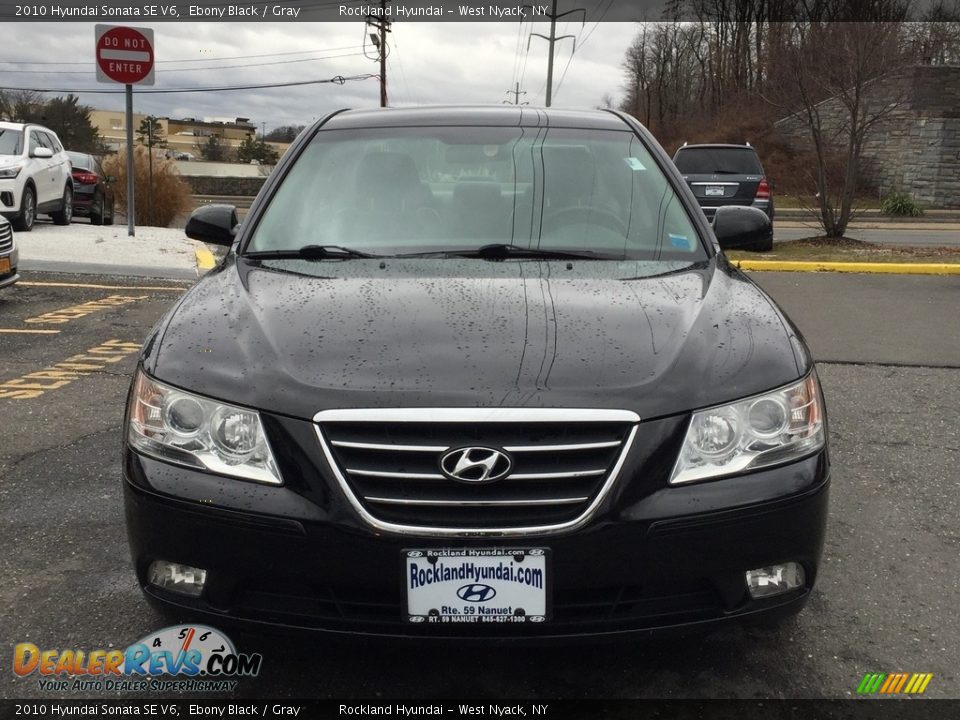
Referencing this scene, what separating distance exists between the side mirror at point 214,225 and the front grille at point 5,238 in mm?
5176

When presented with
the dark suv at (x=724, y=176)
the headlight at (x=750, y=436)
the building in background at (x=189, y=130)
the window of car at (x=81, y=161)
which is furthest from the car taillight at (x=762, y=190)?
the building in background at (x=189, y=130)

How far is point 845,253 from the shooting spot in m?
12.9

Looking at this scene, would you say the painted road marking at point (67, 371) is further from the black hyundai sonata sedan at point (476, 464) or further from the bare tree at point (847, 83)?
the bare tree at point (847, 83)

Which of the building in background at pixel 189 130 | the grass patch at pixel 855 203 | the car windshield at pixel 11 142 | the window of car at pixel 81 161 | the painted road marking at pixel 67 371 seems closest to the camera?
the painted road marking at pixel 67 371

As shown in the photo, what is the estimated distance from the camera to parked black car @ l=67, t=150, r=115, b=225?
18.0m

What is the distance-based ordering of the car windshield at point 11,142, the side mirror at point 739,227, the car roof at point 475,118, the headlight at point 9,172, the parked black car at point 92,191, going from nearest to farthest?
the side mirror at point 739,227
the car roof at point 475,118
the headlight at point 9,172
the car windshield at point 11,142
the parked black car at point 92,191

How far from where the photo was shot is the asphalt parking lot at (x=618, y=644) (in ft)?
8.17

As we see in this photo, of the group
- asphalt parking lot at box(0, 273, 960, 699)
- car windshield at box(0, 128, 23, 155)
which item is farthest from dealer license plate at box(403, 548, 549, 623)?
car windshield at box(0, 128, 23, 155)

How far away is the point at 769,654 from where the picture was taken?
8.70ft

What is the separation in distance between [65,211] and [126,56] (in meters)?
3.84

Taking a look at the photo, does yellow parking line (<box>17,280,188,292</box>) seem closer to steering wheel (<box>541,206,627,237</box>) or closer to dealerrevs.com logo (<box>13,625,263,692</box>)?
steering wheel (<box>541,206,627,237</box>)

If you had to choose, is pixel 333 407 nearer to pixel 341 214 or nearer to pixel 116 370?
pixel 341 214

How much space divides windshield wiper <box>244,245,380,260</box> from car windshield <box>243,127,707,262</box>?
0.03m

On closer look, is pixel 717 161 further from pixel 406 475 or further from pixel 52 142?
pixel 406 475
